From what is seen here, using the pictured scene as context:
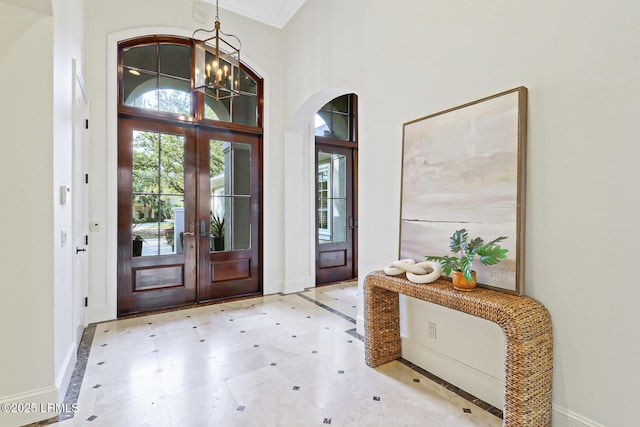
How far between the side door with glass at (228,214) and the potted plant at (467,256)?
3186mm

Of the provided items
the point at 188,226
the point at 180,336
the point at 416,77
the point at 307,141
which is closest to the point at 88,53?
the point at 188,226

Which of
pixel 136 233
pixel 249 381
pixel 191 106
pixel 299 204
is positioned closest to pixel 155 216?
pixel 136 233

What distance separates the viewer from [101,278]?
3668 mm

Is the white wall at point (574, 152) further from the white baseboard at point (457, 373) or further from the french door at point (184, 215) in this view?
the french door at point (184, 215)

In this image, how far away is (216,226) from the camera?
14.5 feet

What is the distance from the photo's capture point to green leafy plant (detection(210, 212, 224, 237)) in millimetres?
4401

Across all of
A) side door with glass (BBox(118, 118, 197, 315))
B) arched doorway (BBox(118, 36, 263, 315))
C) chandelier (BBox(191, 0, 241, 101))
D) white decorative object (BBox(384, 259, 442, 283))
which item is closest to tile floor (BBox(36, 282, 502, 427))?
side door with glass (BBox(118, 118, 197, 315))

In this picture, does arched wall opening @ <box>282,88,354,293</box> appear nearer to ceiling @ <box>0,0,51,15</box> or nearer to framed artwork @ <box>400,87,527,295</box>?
framed artwork @ <box>400,87,527,295</box>

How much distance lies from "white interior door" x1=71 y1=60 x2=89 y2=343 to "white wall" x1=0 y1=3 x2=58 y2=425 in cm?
76

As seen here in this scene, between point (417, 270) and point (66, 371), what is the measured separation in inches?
107

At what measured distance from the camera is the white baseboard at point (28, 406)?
1.91m

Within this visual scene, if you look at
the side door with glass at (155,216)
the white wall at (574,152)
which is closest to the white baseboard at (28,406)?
the side door with glass at (155,216)

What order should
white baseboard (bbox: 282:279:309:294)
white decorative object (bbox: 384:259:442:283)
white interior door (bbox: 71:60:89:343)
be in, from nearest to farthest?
white decorative object (bbox: 384:259:442:283) < white interior door (bbox: 71:60:89:343) < white baseboard (bbox: 282:279:309:294)

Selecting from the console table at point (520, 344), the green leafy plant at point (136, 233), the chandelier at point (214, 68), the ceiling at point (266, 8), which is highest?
the ceiling at point (266, 8)
